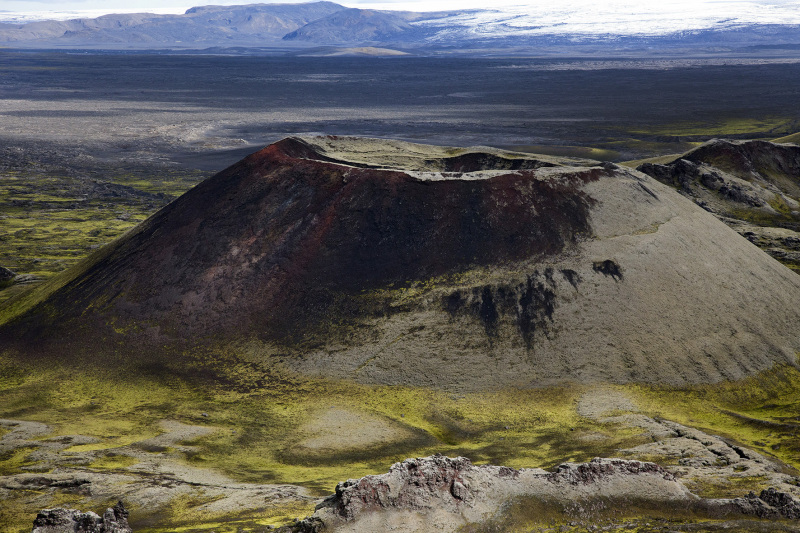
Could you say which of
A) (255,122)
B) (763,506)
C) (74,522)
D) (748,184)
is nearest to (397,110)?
(255,122)

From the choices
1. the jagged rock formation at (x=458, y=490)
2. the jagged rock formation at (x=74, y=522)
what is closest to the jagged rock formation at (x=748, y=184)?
the jagged rock formation at (x=458, y=490)

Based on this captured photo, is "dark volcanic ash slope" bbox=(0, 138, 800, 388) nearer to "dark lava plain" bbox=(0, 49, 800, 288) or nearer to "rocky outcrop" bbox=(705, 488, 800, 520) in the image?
"rocky outcrop" bbox=(705, 488, 800, 520)

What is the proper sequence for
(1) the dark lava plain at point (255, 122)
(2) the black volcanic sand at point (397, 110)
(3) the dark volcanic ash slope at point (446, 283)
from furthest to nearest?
(2) the black volcanic sand at point (397, 110) < (1) the dark lava plain at point (255, 122) < (3) the dark volcanic ash slope at point (446, 283)

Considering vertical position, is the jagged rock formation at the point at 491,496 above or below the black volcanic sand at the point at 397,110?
below

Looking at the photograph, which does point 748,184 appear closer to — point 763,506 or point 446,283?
point 446,283

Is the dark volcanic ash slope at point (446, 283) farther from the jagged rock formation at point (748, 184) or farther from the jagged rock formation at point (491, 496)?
the jagged rock formation at point (748, 184)
